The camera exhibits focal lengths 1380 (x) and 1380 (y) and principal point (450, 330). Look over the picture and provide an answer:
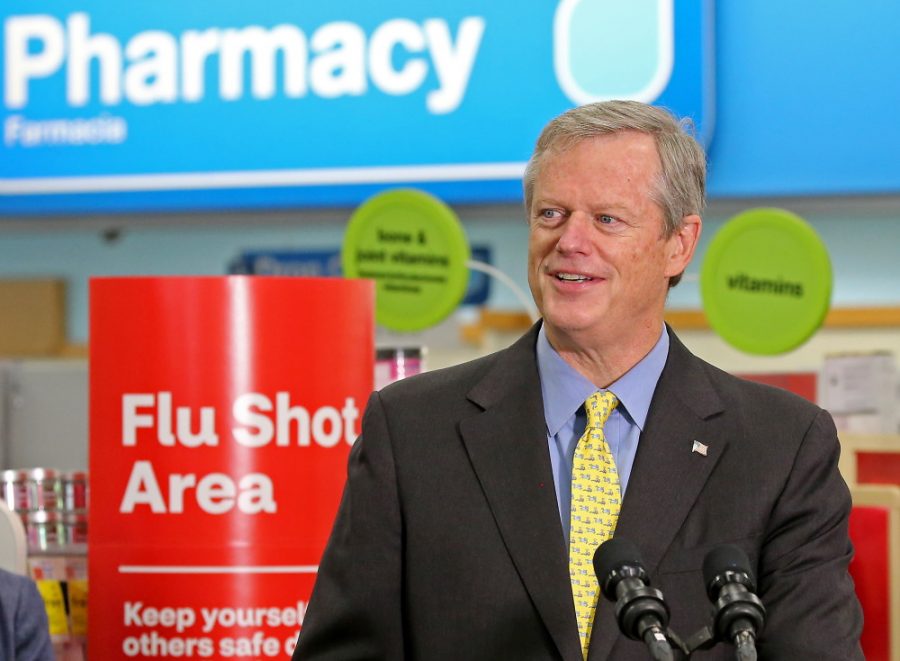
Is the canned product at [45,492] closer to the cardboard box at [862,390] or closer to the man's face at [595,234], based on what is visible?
the man's face at [595,234]

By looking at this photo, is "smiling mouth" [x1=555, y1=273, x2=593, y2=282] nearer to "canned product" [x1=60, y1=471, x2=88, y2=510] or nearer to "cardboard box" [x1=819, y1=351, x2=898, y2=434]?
"canned product" [x1=60, y1=471, x2=88, y2=510]

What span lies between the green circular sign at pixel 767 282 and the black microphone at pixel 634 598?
3.18 meters

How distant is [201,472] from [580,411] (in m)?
0.89

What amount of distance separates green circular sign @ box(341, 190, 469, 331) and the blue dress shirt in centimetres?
286

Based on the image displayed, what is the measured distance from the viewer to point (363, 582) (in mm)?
1671

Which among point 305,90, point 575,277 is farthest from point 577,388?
point 305,90

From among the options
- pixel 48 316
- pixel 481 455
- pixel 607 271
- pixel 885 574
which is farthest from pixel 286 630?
pixel 48 316

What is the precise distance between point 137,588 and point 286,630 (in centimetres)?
27

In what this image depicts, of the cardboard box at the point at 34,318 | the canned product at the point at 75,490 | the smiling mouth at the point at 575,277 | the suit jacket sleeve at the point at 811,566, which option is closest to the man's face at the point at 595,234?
the smiling mouth at the point at 575,277

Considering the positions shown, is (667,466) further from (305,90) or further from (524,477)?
(305,90)

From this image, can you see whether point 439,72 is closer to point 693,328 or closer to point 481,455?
point 693,328

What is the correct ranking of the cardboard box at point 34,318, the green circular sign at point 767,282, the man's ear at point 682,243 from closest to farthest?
the man's ear at point 682,243 → the green circular sign at point 767,282 → the cardboard box at point 34,318

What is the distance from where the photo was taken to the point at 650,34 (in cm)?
671

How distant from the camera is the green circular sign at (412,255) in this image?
4656 millimetres
